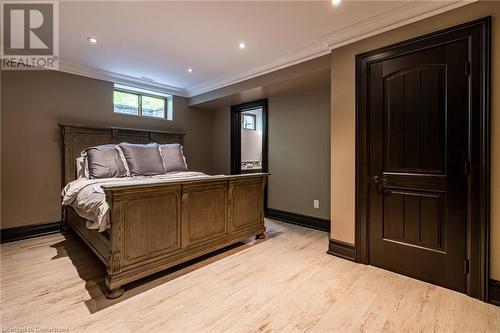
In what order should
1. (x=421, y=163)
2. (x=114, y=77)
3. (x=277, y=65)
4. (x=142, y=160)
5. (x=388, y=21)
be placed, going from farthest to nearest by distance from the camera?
(x=114, y=77), (x=142, y=160), (x=277, y=65), (x=388, y=21), (x=421, y=163)

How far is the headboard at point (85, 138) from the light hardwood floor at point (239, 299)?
1275 millimetres

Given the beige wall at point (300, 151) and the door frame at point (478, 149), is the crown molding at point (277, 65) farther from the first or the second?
the door frame at point (478, 149)

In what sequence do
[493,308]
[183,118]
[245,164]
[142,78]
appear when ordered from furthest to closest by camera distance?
[245,164], [183,118], [142,78], [493,308]

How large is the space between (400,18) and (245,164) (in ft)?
13.8

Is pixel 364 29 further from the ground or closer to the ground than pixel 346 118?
further from the ground

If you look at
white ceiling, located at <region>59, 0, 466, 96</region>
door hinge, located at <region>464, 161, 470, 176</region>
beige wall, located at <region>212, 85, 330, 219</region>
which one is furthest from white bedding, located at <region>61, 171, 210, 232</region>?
door hinge, located at <region>464, 161, 470, 176</region>

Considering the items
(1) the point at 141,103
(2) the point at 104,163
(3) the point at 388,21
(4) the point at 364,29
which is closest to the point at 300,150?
(4) the point at 364,29

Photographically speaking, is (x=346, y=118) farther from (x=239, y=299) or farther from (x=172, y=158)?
(x=172, y=158)

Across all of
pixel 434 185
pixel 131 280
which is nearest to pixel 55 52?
pixel 131 280

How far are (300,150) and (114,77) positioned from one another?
323 cm

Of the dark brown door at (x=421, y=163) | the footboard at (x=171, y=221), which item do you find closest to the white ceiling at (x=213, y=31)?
the dark brown door at (x=421, y=163)

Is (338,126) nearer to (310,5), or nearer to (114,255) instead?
(310,5)

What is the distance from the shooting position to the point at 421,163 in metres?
2.13

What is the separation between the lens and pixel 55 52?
3.04 m
